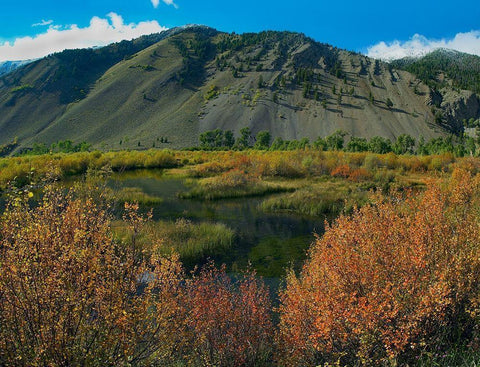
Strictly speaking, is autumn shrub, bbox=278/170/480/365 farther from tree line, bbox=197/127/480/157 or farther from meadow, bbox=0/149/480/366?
tree line, bbox=197/127/480/157

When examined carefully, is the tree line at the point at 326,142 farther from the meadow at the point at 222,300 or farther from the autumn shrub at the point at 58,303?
Answer: the autumn shrub at the point at 58,303

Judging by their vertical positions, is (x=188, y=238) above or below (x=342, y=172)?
below

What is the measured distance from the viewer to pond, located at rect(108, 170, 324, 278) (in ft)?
64.8

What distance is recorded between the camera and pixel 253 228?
Answer: 88.4ft

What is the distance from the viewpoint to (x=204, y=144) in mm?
129250

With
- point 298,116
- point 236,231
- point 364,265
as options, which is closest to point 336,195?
point 236,231

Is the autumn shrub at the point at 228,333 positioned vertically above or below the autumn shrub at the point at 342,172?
below

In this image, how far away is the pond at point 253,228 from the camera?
19766 millimetres

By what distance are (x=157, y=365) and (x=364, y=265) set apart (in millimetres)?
4894

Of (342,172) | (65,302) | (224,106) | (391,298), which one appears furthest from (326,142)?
(65,302)

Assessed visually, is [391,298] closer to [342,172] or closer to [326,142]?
[342,172]

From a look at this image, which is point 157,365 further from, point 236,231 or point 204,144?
point 204,144

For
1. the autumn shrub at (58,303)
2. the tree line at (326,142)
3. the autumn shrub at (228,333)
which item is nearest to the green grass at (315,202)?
the autumn shrub at (228,333)

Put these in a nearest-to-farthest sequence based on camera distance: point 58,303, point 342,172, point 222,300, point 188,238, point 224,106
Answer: point 58,303, point 222,300, point 188,238, point 342,172, point 224,106
